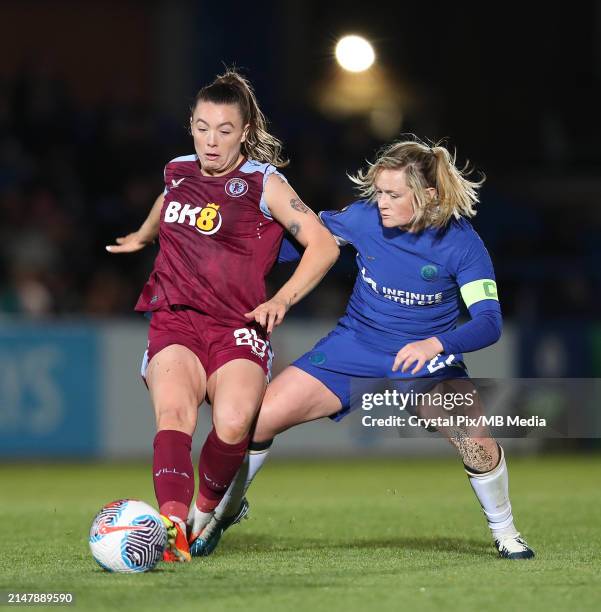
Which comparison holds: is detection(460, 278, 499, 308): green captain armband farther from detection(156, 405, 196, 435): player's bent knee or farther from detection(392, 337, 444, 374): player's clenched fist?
detection(156, 405, 196, 435): player's bent knee

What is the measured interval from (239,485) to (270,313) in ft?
Result: 3.21

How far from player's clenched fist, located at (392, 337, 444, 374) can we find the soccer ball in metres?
1.17

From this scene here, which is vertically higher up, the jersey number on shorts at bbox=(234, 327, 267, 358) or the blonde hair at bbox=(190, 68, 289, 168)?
the blonde hair at bbox=(190, 68, 289, 168)

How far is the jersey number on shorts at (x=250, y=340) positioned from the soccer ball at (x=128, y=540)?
100cm

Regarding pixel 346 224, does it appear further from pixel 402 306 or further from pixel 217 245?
pixel 217 245

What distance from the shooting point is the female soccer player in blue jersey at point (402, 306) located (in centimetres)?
617

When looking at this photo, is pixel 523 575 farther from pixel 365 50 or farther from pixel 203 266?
pixel 365 50

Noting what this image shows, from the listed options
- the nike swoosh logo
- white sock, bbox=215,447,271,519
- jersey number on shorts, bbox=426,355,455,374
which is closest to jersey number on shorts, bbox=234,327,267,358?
white sock, bbox=215,447,271,519

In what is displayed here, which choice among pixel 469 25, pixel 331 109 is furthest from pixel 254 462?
pixel 331 109

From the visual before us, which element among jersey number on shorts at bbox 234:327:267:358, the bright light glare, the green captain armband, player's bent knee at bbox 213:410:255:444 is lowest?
player's bent knee at bbox 213:410:255:444

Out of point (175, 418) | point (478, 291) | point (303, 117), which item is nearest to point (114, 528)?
point (175, 418)

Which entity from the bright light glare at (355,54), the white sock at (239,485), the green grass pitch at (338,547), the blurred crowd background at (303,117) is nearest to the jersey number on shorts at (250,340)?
the white sock at (239,485)

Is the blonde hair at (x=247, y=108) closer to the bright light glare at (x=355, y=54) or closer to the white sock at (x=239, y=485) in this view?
the white sock at (x=239, y=485)

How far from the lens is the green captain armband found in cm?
600
